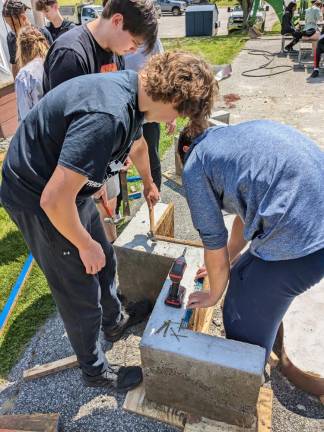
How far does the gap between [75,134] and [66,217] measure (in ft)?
1.15

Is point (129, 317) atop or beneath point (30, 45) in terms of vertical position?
beneath

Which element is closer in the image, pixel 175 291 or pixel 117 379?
pixel 175 291

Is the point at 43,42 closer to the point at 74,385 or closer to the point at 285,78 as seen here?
the point at 74,385

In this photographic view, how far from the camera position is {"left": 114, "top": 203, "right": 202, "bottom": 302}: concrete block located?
8.64 feet

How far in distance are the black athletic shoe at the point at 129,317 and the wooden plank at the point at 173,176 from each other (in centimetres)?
235

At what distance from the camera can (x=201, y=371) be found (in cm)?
188

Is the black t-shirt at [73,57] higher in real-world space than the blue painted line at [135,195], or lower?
higher

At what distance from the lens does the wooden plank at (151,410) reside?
216cm

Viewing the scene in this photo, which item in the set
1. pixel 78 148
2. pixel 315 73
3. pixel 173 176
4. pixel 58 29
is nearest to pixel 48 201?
pixel 78 148

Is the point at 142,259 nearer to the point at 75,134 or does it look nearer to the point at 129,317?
the point at 129,317

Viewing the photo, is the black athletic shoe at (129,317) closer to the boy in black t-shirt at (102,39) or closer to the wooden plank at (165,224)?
the wooden plank at (165,224)

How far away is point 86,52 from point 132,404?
2.21m

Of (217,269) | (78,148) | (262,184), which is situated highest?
(78,148)

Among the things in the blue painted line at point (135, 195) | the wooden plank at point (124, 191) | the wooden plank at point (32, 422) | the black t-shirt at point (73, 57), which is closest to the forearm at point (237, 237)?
the black t-shirt at point (73, 57)
